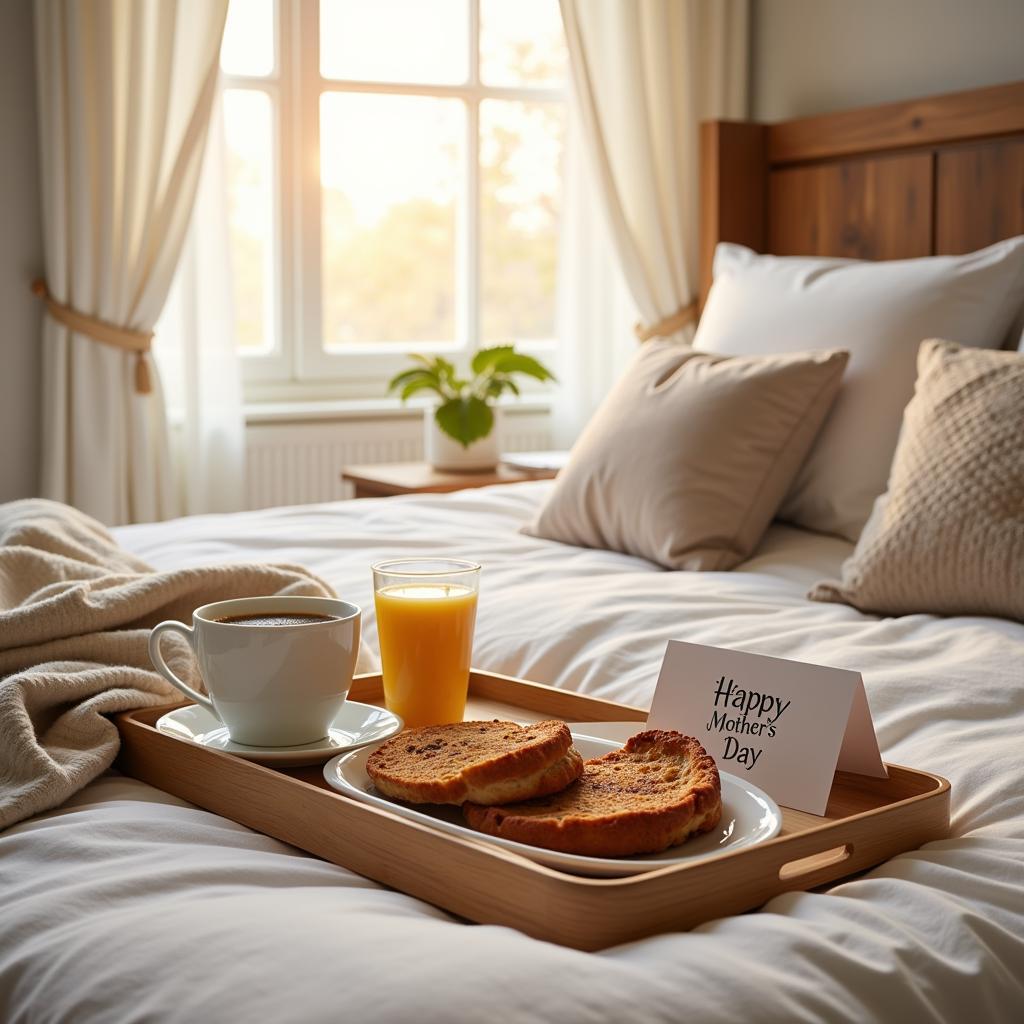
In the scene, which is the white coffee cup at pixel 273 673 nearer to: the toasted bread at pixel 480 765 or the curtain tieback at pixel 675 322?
the toasted bread at pixel 480 765

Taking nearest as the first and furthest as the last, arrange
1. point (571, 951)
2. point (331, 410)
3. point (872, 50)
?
point (571, 951), point (872, 50), point (331, 410)

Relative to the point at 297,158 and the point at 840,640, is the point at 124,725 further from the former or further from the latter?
the point at 297,158

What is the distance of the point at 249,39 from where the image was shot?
328cm

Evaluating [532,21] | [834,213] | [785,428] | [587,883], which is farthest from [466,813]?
[532,21]

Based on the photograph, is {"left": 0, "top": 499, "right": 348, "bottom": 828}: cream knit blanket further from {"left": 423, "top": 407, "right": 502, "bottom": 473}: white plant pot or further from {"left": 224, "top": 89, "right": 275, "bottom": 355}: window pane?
{"left": 224, "top": 89, "right": 275, "bottom": 355}: window pane

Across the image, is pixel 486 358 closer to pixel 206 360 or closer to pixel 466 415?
pixel 466 415

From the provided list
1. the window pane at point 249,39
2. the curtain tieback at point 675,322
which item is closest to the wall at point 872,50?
the curtain tieback at point 675,322

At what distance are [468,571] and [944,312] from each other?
1080 mm

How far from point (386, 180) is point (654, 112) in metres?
0.74

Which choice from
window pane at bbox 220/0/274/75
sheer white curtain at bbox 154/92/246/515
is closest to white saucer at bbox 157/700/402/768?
sheer white curtain at bbox 154/92/246/515

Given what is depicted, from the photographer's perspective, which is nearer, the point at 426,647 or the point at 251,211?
the point at 426,647

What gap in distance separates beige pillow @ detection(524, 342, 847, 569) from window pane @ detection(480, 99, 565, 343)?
192 cm

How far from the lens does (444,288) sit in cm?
370

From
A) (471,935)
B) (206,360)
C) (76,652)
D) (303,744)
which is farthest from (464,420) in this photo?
(471,935)
